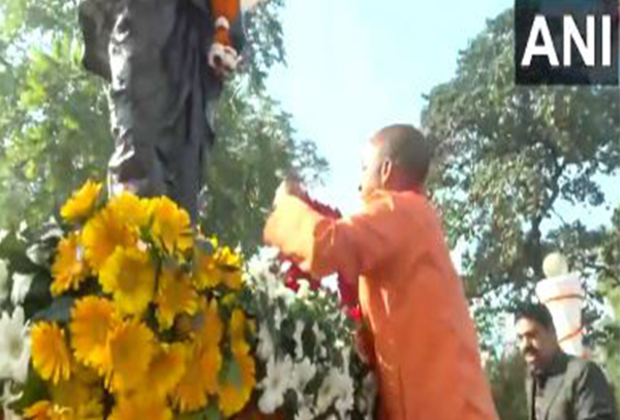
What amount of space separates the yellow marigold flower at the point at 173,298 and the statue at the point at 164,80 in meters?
0.89

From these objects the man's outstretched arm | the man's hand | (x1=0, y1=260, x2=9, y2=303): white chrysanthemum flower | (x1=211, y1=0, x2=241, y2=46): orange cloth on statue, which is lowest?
(x1=0, y1=260, x2=9, y2=303): white chrysanthemum flower

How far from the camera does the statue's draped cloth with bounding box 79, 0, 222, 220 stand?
10.1ft

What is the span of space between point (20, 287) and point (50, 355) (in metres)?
0.14

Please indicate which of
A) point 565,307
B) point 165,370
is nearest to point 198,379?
point 165,370

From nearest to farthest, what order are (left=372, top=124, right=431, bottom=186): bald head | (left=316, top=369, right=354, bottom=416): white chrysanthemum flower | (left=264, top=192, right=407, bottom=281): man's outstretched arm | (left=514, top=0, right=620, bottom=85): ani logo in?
(left=316, top=369, right=354, bottom=416): white chrysanthemum flower
(left=264, top=192, right=407, bottom=281): man's outstretched arm
(left=372, top=124, right=431, bottom=186): bald head
(left=514, top=0, right=620, bottom=85): ani logo

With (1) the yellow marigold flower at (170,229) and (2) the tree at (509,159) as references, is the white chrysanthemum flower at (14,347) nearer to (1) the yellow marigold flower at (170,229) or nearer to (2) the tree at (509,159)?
(1) the yellow marigold flower at (170,229)

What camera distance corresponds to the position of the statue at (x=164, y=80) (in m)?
3.08

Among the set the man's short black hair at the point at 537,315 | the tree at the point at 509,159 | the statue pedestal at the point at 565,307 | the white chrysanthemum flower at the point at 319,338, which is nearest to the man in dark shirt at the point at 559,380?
the man's short black hair at the point at 537,315

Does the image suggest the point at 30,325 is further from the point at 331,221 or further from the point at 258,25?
the point at 258,25

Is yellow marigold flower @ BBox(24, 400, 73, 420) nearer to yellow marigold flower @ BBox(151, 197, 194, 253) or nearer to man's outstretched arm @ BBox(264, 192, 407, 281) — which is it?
yellow marigold flower @ BBox(151, 197, 194, 253)

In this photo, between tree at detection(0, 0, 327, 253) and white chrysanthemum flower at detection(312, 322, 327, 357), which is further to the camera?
tree at detection(0, 0, 327, 253)

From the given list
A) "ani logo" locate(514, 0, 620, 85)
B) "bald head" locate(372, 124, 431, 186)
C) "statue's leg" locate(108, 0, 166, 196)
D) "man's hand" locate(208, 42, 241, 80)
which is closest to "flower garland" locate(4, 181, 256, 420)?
"bald head" locate(372, 124, 431, 186)

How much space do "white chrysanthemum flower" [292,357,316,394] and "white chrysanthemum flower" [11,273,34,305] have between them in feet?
1.28

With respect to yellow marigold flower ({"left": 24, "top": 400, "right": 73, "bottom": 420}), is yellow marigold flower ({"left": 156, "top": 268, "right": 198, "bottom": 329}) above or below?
above
